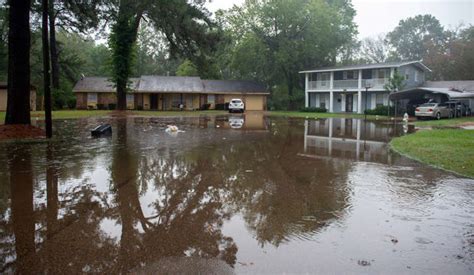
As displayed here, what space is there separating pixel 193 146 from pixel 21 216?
29.5 ft

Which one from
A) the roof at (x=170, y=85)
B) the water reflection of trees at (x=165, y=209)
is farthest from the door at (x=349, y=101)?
the water reflection of trees at (x=165, y=209)

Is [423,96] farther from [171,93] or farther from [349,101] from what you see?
[171,93]

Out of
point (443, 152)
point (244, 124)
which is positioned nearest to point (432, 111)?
point (244, 124)

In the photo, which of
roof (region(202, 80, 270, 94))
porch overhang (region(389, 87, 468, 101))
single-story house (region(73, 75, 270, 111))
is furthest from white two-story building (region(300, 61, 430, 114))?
single-story house (region(73, 75, 270, 111))

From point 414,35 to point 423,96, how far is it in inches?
2091

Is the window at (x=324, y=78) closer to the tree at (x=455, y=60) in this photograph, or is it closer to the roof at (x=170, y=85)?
the roof at (x=170, y=85)

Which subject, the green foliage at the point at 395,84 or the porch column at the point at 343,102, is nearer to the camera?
the green foliage at the point at 395,84

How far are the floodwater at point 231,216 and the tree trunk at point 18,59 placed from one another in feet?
23.1

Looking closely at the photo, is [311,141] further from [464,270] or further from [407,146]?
[464,270]

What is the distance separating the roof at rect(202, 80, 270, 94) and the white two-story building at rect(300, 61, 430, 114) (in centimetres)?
632

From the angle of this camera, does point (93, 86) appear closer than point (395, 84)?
No

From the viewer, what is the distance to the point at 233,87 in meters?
55.1

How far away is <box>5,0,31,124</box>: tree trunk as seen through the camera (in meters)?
17.8

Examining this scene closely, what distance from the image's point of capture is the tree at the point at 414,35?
3228 inches
